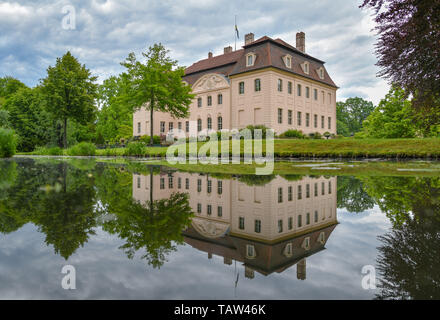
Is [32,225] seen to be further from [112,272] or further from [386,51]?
[386,51]

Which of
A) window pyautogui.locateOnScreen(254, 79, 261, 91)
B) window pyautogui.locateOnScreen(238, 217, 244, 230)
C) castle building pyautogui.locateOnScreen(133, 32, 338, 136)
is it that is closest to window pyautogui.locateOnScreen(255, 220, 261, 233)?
window pyautogui.locateOnScreen(238, 217, 244, 230)

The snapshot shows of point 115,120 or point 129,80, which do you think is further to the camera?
point 115,120

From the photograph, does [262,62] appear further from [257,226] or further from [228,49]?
[257,226]

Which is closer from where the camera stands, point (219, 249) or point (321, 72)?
point (219, 249)

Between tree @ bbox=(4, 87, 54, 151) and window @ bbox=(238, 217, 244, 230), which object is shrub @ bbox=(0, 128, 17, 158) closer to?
window @ bbox=(238, 217, 244, 230)

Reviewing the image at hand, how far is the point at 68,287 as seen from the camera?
4.48 ft

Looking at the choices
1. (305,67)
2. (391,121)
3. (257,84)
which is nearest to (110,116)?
(257,84)

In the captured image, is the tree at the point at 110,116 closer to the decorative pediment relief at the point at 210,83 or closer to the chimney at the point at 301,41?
the decorative pediment relief at the point at 210,83

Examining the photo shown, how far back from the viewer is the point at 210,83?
38250 millimetres

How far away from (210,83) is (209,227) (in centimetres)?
3721

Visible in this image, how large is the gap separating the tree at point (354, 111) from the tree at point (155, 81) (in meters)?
→ 65.3
